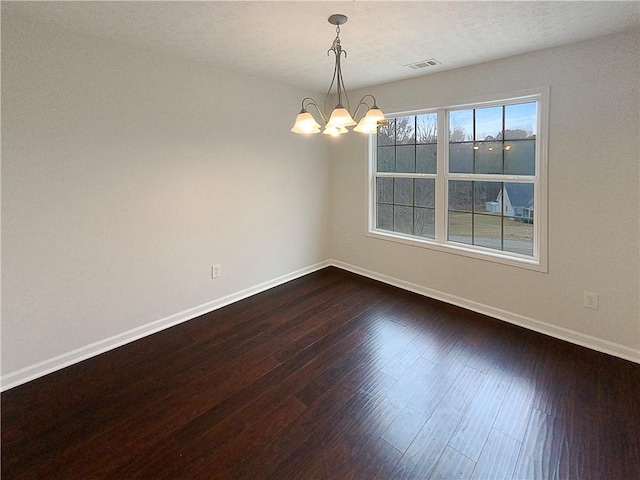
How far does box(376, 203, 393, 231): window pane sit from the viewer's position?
4359mm

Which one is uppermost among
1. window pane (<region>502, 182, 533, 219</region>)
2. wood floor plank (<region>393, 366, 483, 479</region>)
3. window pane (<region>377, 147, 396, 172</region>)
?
window pane (<region>377, 147, 396, 172</region>)

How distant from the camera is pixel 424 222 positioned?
401cm

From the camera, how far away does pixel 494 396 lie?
224 centimetres

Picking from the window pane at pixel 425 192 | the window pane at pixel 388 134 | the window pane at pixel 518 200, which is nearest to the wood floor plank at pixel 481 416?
the window pane at pixel 518 200

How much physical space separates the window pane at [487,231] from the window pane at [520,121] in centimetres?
80

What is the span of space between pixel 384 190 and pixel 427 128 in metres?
0.91

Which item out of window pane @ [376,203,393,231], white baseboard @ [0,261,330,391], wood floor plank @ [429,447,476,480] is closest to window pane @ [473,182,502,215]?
window pane @ [376,203,393,231]

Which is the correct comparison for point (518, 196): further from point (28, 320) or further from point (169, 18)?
point (28, 320)

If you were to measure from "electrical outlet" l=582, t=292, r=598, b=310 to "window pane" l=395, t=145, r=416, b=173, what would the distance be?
6.86 ft

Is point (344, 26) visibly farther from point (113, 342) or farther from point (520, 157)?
point (113, 342)

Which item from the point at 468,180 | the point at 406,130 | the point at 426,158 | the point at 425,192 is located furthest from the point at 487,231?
the point at 406,130

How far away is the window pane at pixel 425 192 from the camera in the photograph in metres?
3.88

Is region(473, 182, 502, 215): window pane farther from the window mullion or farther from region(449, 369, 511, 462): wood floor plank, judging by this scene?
region(449, 369, 511, 462): wood floor plank

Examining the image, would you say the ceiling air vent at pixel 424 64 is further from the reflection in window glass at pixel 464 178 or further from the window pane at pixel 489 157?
the window pane at pixel 489 157
